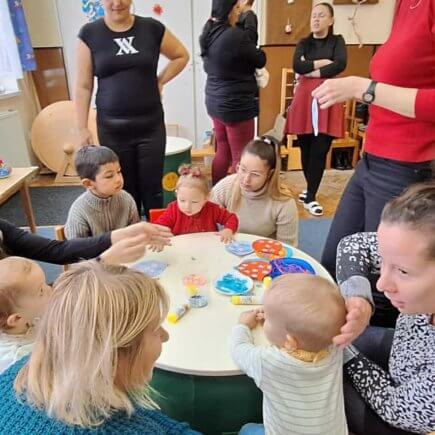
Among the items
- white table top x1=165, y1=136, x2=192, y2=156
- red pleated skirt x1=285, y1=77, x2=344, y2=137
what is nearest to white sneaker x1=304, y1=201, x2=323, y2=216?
red pleated skirt x1=285, y1=77, x2=344, y2=137

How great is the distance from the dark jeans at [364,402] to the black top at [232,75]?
5.44ft

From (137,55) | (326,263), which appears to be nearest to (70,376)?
(326,263)

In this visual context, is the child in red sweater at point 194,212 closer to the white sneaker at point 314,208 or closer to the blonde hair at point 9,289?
the blonde hair at point 9,289

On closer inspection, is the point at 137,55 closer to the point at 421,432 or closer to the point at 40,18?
the point at 421,432

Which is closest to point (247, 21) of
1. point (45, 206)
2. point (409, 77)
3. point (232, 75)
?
point (232, 75)

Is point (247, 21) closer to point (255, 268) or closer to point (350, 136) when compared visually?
point (255, 268)

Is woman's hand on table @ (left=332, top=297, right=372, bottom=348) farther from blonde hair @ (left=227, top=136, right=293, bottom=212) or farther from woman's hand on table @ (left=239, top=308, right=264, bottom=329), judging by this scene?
blonde hair @ (left=227, top=136, right=293, bottom=212)

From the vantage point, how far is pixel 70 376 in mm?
553

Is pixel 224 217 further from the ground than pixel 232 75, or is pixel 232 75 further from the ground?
pixel 232 75

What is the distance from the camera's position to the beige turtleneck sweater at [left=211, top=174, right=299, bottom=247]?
66.3 inches

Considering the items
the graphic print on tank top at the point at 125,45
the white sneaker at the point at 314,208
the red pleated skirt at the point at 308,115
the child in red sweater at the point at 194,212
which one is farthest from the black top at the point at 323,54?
the child in red sweater at the point at 194,212

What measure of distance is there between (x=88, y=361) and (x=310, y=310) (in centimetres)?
43

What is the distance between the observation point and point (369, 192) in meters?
1.22

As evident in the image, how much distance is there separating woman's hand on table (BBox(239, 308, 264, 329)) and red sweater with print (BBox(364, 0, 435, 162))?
58 cm
